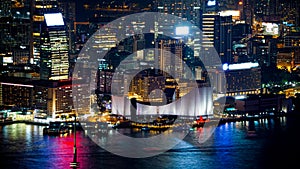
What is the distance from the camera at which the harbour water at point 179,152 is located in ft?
28.9

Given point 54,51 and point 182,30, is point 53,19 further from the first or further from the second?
point 182,30

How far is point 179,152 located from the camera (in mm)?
9414

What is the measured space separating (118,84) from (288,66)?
417cm

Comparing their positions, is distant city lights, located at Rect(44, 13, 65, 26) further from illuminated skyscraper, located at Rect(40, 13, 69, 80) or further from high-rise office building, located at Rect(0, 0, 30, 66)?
high-rise office building, located at Rect(0, 0, 30, 66)

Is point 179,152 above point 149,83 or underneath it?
underneath

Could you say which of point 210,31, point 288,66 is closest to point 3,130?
point 210,31

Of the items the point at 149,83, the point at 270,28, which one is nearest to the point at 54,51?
the point at 149,83

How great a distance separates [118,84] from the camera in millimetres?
12789

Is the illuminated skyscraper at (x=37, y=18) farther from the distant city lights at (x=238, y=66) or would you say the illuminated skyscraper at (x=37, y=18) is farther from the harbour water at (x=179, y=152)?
the harbour water at (x=179, y=152)

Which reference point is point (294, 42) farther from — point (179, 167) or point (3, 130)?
point (179, 167)

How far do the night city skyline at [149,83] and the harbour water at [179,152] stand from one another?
0.02 m

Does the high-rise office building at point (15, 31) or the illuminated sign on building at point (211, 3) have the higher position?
the illuminated sign on building at point (211, 3)

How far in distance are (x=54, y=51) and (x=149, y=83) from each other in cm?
168

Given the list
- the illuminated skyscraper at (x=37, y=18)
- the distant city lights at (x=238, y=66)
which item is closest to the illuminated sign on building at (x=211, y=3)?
the distant city lights at (x=238, y=66)
